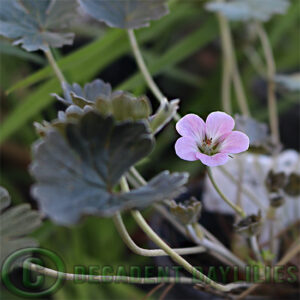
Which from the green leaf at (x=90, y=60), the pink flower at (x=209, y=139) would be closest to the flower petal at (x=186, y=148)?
the pink flower at (x=209, y=139)

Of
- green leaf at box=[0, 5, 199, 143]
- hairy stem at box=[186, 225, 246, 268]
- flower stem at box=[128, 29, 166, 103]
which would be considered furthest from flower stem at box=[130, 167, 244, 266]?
green leaf at box=[0, 5, 199, 143]

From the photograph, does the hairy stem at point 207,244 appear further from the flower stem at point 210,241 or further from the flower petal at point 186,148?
the flower petal at point 186,148

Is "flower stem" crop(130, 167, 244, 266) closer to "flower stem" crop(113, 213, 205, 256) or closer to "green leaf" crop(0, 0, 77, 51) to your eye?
"flower stem" crop(113, 213, 205, 256)

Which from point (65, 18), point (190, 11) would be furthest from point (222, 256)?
point (190, 11)

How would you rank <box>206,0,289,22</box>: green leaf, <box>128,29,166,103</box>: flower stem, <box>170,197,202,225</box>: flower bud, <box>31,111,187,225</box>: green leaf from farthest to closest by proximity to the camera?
<box>206,0,289,22</box>: green leaf, <box>128,29,166,103</box>: flower stem, <box>170,197,202,225</box>: flower bud, <box>31,111,187,225</box>: green leaf

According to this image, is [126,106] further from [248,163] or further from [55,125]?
[248,163]

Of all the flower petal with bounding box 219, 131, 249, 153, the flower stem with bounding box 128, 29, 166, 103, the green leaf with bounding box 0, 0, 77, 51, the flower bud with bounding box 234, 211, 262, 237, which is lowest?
the flower bud with bounding box 234, 211, 262, 237
